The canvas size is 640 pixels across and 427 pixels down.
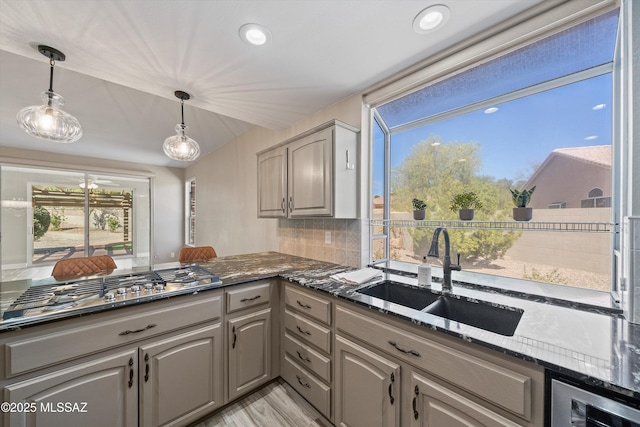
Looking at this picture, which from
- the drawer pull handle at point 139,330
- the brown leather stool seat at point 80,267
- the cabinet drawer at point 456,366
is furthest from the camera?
the brown leather stool seat at point 80,267

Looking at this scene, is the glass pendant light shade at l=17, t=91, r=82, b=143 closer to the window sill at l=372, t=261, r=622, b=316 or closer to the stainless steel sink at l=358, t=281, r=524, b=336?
the stainless steel sink at l=358, t=281, r=524, b=336

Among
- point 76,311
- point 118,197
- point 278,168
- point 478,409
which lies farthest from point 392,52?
point 118,197

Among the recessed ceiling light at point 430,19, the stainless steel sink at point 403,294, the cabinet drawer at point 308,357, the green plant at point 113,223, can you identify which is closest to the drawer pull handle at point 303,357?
the cabinet drawer at point 308,357

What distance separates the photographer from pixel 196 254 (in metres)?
2.66

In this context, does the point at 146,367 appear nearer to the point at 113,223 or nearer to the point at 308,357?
the point at 308,357

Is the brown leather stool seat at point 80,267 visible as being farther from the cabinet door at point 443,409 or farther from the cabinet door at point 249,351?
the cabinet door at point 443,409

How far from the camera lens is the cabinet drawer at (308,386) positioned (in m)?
1.54

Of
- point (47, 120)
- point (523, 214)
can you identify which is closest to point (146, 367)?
point (47, 120)

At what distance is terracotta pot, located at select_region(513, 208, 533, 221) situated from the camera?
133 centimetres

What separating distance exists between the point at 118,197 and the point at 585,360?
7140 mm

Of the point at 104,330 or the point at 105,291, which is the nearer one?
the point at 104,330

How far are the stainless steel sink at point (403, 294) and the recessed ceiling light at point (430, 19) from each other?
1569mm

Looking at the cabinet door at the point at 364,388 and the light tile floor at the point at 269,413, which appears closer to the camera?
the cabinet door at the point at 364,388

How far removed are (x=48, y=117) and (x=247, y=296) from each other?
1.80m
